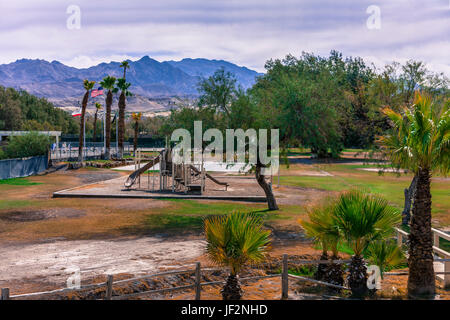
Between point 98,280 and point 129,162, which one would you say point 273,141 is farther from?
point 129,162

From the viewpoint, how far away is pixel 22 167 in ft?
128

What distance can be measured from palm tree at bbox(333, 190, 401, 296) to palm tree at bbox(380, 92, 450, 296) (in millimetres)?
591

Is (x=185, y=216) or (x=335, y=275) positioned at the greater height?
(x=335, y=275)

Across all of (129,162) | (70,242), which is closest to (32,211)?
(70,242)

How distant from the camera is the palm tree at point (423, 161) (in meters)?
9.21

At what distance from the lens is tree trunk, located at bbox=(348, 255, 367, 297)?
9.88m

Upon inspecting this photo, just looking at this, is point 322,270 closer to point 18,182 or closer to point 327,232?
point 327,232

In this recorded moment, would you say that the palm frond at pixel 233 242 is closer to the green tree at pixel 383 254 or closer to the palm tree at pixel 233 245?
the palm tree at pixel 233 245

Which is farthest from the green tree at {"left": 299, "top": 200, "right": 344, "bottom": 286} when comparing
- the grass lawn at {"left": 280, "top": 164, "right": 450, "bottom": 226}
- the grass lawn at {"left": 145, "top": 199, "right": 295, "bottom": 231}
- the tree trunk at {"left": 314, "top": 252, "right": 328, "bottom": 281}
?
the grass lawn at {"left": 280, "top": 164, "right": 450, "bottom": 226}

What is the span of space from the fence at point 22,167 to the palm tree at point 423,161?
33.4 meters

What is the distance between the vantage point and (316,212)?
34.5 ft

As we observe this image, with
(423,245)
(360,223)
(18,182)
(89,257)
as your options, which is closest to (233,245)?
(360,223)

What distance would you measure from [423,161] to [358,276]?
9.17 ft

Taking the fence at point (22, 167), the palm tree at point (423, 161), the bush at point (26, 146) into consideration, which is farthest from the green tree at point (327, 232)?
the bush at point (26, 146)
